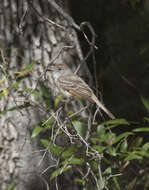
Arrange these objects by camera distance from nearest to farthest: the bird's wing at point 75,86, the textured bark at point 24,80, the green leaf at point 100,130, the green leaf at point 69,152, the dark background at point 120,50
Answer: the green leaf at point 69,152, the green leaf at point 100,130, the bird's wing at point 75,86, the textured bark at point 24,80, the dark background at point 120,50

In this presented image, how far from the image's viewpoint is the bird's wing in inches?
142

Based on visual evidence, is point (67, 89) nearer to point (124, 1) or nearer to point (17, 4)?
point (17, 4)

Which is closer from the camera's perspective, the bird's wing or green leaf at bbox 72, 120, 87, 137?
green leaf at bbox 72, 120, 87, 137

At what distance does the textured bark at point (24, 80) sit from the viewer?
12.7ft

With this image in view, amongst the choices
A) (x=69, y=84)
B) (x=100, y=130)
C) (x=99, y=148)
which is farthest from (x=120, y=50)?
(x=99, y=148)

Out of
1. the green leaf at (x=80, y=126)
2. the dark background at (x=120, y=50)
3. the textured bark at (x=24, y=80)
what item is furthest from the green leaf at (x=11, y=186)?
the dark background at (x=120, y=50)

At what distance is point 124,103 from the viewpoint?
520cm

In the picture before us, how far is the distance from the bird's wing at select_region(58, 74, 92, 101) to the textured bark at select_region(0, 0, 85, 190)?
0.29 meters

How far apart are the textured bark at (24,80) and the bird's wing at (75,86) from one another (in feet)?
0.95

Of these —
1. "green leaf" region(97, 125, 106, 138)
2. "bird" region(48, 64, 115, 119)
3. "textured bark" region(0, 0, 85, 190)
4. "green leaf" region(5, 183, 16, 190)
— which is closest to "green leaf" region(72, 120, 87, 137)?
"green leaf" region(97, 125, 106, 138)

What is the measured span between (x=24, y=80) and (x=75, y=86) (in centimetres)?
59

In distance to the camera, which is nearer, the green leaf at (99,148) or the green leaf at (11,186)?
the green leaf at (99,148)

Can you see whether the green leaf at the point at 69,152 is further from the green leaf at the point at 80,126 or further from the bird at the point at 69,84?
the bird at the point at 69,84

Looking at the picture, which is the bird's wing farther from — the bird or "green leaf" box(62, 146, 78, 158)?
"green leaf" box(62, 146, 78, 158)
